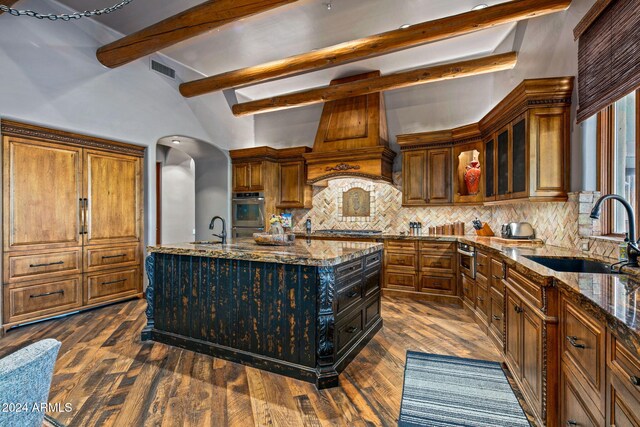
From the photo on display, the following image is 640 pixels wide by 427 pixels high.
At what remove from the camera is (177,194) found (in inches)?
305

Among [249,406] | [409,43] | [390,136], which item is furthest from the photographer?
[390,136]

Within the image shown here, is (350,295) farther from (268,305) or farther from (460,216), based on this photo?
(460,216)

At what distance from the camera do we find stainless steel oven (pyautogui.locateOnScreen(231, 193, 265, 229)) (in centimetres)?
594

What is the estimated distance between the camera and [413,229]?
5211mm

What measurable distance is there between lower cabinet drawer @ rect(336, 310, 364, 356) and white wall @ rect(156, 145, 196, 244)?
228 inches

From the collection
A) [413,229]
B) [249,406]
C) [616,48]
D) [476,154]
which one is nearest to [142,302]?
[249,406]

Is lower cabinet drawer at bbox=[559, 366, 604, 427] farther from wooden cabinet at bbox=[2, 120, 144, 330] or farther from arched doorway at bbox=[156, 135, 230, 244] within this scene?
arched doorway at bbox=[156, 135, 230, 244]

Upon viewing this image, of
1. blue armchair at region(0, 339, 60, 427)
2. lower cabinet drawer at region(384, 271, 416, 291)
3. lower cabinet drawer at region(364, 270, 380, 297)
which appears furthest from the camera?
lower cabinet drawer at region(384, 271, 416, 291)

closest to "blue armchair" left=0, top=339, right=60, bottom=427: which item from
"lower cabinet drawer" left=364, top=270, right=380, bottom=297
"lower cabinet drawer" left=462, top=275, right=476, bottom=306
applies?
"lower cabinet drawer" left=364, top=270, right=380, bottom=297

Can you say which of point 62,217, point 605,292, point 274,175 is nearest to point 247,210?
point 274,175

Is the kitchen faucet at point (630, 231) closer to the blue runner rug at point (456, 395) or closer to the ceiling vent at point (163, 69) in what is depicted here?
the blue runner rug at point (456, 395)

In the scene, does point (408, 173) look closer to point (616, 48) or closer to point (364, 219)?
point (364, 219)

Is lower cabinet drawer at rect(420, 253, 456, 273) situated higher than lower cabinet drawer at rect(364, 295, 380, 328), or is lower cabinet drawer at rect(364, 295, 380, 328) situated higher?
lower cabinet drawer at rect(420, 253, 456, 273)

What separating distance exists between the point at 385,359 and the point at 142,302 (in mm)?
3554
